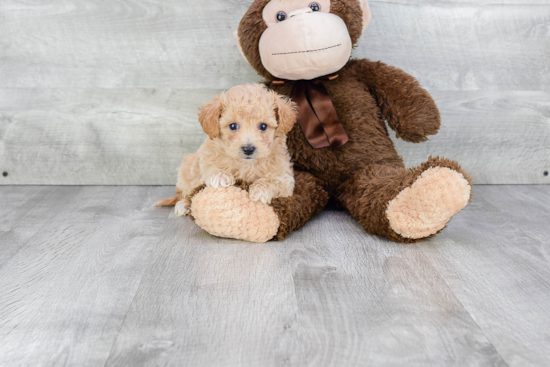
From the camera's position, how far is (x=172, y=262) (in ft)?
3.44

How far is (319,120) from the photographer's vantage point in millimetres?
1322

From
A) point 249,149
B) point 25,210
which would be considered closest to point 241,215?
point 249,149

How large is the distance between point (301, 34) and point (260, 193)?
0.38 meters

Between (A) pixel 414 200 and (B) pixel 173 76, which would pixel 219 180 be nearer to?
(A) pixel 414 200

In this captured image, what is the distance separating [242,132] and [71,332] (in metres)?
0.54

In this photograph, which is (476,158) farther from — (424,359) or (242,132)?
(424,359)

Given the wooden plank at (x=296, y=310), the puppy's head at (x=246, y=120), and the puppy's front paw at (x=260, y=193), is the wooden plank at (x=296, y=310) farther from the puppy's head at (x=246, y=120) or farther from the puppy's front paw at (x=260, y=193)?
the puppy's head at (x=246, y=120)

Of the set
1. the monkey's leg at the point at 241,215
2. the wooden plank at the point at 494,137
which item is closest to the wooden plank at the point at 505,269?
the wooden plank at the point at 494,137

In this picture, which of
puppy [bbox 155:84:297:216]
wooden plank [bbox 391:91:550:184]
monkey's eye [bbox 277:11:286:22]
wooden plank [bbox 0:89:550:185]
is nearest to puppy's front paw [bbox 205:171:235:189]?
puppy [bbox 155:84:297:216]

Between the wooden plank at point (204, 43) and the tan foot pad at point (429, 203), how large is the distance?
0.67 metres

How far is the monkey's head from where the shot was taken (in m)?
1.22

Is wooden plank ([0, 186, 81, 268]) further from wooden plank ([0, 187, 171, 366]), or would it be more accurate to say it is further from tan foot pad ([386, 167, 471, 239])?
tan foot pad ([386, 167, 471, 239])

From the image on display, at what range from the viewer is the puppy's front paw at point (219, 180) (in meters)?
Answer: 1.16

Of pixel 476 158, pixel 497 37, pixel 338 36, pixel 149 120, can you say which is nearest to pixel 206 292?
pixel 338 36
